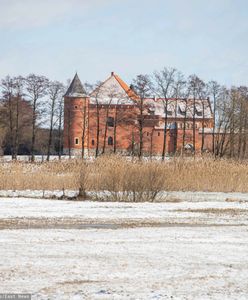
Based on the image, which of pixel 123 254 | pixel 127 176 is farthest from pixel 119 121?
pixel 123 254

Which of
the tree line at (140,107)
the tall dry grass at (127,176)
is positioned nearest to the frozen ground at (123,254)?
the tall dry grass at (127,176)

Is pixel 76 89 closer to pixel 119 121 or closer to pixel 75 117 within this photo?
pixel 75 117

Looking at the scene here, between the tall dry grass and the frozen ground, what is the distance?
19.4ft

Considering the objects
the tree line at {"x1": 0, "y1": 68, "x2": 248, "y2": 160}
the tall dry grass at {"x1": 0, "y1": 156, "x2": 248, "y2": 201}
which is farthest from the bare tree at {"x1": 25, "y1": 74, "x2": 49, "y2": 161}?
the tall dry grass at {"x1": 0, "y1": 156, "x2": 248, "y2": 201}

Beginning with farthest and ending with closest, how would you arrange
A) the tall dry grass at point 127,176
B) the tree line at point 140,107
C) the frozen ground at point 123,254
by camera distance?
1. the tree line at point 140,107
2. the tall dry grass at point 127,176
3. the frozen ground at point 123,254

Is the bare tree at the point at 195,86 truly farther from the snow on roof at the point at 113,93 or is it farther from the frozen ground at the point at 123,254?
the frozen ground at the point at 123,254

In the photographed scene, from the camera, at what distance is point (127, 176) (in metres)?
25.2

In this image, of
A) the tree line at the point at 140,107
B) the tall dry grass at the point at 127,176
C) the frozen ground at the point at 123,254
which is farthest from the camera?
the tree line at the point at 140,107

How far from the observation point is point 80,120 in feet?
319

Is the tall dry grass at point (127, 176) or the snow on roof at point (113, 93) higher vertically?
the snow on roof at point (113, 93)

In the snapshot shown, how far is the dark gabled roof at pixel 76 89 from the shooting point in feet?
324

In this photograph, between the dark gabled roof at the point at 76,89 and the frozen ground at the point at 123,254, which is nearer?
the frozen ground at the point at 123,254

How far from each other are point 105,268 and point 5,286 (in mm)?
1940

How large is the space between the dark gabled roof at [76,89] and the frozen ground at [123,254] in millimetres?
80345
